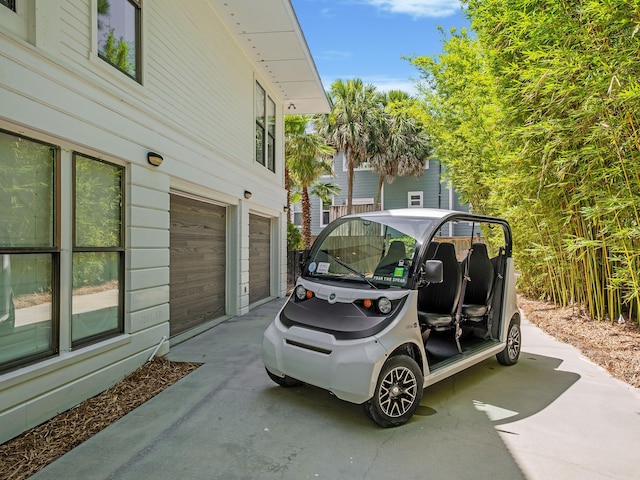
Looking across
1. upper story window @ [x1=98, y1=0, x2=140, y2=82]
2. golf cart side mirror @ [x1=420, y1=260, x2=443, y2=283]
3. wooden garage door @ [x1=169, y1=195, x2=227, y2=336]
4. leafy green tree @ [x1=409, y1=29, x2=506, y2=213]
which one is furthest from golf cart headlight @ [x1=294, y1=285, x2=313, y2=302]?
leafy green tree @ [x1=409, y1=29, x2=506, y2=213]

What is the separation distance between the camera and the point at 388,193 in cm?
1964

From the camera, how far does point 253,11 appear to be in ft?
19.2

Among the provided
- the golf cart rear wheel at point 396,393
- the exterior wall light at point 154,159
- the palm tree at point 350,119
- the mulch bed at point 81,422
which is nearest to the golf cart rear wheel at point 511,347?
the golf cart rear wheel at point 396,393

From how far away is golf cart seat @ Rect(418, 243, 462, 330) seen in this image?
3807 millimetres

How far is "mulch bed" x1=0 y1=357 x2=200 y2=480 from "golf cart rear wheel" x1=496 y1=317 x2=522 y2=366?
11.3 feet

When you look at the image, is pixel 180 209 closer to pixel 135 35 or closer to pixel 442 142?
pixel 135 35

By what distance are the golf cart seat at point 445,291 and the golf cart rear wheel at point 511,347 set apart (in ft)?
3.19

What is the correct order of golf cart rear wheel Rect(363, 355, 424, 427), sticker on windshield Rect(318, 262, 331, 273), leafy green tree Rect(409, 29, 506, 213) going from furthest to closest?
1. leafy green tree Rect(409, 29, 506, 213)
2. sticker on windshield Rect(318, 262, 331, 273)
3. golf cart rear wheel Rect(363, 355, 424, 427)

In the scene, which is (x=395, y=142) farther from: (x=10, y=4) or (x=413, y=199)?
(x=10, y=4)

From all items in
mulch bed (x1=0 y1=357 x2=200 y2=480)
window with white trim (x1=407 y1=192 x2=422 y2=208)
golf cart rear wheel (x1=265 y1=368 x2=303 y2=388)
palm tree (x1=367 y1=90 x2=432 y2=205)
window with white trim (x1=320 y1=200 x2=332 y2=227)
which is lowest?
mulch bed (x1=0 y1=357 x2=200 y2=480)

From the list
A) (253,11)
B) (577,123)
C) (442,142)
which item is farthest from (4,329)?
(442,142)

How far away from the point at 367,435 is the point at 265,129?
6.90 m

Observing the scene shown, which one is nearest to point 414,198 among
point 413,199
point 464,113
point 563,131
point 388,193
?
point 413,199

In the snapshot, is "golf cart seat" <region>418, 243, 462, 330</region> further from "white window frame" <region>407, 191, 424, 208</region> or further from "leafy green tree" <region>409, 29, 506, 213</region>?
"white window frame" <region>407, 191, 424, 208</region>
